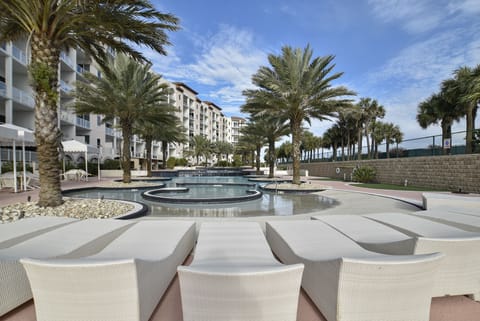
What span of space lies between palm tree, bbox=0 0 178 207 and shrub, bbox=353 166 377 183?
19.4 meters

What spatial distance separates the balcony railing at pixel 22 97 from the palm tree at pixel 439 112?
3825 cm

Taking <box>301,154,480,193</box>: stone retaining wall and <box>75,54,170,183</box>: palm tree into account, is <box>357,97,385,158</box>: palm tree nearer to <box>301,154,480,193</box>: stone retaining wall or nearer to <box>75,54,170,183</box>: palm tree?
A: <box>301,154,480,193</box>: stone retaining wall

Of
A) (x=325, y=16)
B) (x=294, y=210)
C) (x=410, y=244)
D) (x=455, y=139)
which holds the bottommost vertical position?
(x=294, y=210)

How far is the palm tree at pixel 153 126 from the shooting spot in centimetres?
1655

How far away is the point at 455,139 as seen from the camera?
14.0 m

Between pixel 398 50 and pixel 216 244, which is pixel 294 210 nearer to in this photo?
pixel 216 244

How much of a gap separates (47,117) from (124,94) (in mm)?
8595

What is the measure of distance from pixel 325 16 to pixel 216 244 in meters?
15.0

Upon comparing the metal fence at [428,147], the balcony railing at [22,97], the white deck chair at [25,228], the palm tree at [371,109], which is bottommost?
the white deck chair at [25,228]

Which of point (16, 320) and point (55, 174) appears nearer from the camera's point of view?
point (16, 320)

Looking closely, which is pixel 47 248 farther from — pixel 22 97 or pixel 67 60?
pixel 67 60

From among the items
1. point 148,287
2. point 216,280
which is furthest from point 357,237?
point 148,287

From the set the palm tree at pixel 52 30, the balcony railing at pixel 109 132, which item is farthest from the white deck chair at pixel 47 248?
the balcony railing at pixel 109 132

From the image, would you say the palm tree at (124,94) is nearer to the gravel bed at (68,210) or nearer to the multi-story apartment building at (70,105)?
the multi-story apartment building at (70,105)
